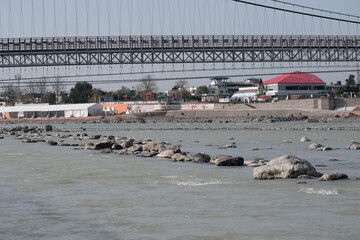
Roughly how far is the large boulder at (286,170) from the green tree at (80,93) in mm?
129527

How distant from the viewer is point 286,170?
48.8 ft

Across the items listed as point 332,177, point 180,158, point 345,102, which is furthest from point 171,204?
point 345,102

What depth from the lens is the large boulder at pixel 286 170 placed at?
14875mm

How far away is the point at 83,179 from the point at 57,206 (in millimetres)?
4224

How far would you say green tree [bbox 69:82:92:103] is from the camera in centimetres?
14325

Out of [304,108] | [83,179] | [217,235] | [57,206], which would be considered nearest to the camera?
[217,235]

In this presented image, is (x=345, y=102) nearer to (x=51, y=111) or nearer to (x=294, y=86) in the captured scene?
(x=294, y=86)

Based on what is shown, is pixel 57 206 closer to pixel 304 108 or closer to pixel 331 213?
pixel 331 213

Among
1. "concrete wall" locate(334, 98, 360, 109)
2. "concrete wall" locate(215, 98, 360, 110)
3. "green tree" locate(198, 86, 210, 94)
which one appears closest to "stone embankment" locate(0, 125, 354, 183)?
"concrete wall" locate(215, 98, 360, 110)

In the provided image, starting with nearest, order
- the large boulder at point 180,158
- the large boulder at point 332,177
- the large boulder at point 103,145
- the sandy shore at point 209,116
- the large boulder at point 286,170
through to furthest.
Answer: the large boulder at point 332,177
the large boulder at point 286,170
the large boulder at point 180,158
the large boulder at point 103,145
the sandy shore at point 209,116

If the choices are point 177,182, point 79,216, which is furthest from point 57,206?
point 177,182

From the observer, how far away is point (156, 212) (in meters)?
11.1

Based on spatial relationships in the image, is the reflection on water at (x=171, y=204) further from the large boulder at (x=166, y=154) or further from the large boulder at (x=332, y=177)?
the large boulder at (x=166, y=154)

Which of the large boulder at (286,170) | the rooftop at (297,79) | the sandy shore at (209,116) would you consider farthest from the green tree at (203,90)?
the large boulder at (286,170)
